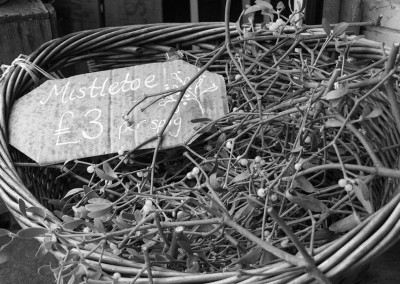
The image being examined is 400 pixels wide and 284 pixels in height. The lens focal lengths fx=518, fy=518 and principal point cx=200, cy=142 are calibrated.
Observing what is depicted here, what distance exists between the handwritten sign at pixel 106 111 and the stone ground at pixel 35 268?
224 millimetres

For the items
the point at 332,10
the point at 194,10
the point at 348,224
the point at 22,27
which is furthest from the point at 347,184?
the point at 194,10

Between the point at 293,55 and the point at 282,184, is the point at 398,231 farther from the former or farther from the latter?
the point at 293,55

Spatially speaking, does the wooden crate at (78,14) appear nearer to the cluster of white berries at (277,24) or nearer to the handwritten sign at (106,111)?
the handwritten sign at (106,111)

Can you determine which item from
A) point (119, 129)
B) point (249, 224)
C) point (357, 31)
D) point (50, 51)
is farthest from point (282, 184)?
point (357, 31)

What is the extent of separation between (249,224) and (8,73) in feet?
1.74

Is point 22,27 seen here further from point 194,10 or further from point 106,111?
point 194,10

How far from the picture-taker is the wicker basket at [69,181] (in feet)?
1.51

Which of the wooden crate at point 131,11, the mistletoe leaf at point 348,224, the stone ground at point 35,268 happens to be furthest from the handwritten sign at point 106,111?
the wooden crate at point 131,11

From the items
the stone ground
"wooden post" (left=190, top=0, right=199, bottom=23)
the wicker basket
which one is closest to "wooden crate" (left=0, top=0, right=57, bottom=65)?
the wicker basket

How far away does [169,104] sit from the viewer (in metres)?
0.86

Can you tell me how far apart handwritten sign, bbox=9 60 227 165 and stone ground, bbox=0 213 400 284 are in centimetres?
22

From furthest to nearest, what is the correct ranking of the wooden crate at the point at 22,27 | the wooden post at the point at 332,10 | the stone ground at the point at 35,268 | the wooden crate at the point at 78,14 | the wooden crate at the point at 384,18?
the wooden crate at the point at 78,14
the wooden post at the point at 332,10
the wooden crate at the point at 384,18
the wooden crate at the point at 22,27
the stone ground at the point at 35,268

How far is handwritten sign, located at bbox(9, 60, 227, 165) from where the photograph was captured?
2.67ft

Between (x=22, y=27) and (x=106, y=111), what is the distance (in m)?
0.48
